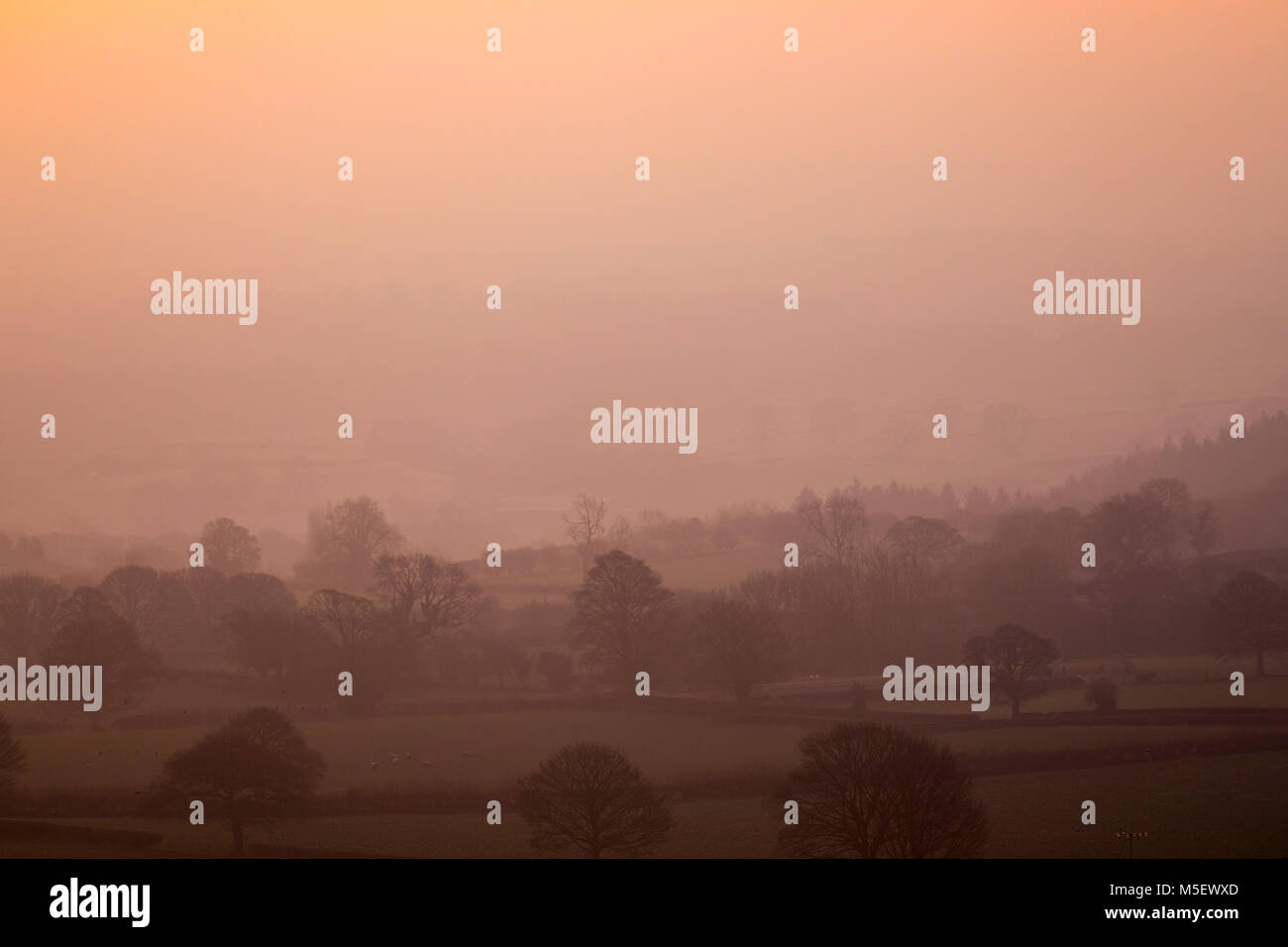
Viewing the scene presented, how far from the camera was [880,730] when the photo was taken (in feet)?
41.2

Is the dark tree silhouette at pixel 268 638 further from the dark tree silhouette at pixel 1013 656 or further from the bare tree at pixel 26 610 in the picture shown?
the dark tree silhouette at pixel 1013 656

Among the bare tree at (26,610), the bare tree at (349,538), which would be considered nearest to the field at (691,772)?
the bare tree at (26,610)

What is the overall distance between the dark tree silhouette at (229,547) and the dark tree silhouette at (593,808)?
4.92m

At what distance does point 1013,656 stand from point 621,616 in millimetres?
5237

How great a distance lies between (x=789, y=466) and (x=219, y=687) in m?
8.27

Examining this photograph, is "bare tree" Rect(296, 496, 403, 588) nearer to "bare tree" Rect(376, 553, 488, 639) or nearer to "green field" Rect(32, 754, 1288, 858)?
"bare tree" Rect(376, 553, 488, 639)

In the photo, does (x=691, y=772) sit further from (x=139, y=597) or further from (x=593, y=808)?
(x=139, y=597)

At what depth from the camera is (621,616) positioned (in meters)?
13.6

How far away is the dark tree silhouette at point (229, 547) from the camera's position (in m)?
13.8

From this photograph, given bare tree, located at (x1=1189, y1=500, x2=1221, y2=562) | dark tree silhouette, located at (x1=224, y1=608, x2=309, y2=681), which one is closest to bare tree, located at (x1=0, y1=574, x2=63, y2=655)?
dark tree silhouette, located at (x1=224, y1=608, x2=309, y2=681)

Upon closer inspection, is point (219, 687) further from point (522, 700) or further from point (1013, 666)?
point (1013, 666)

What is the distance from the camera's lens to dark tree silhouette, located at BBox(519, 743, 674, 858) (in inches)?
479

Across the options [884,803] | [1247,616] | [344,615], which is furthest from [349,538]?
[1247,616]

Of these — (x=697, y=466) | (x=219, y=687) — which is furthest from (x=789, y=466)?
(x=219, y=687)
